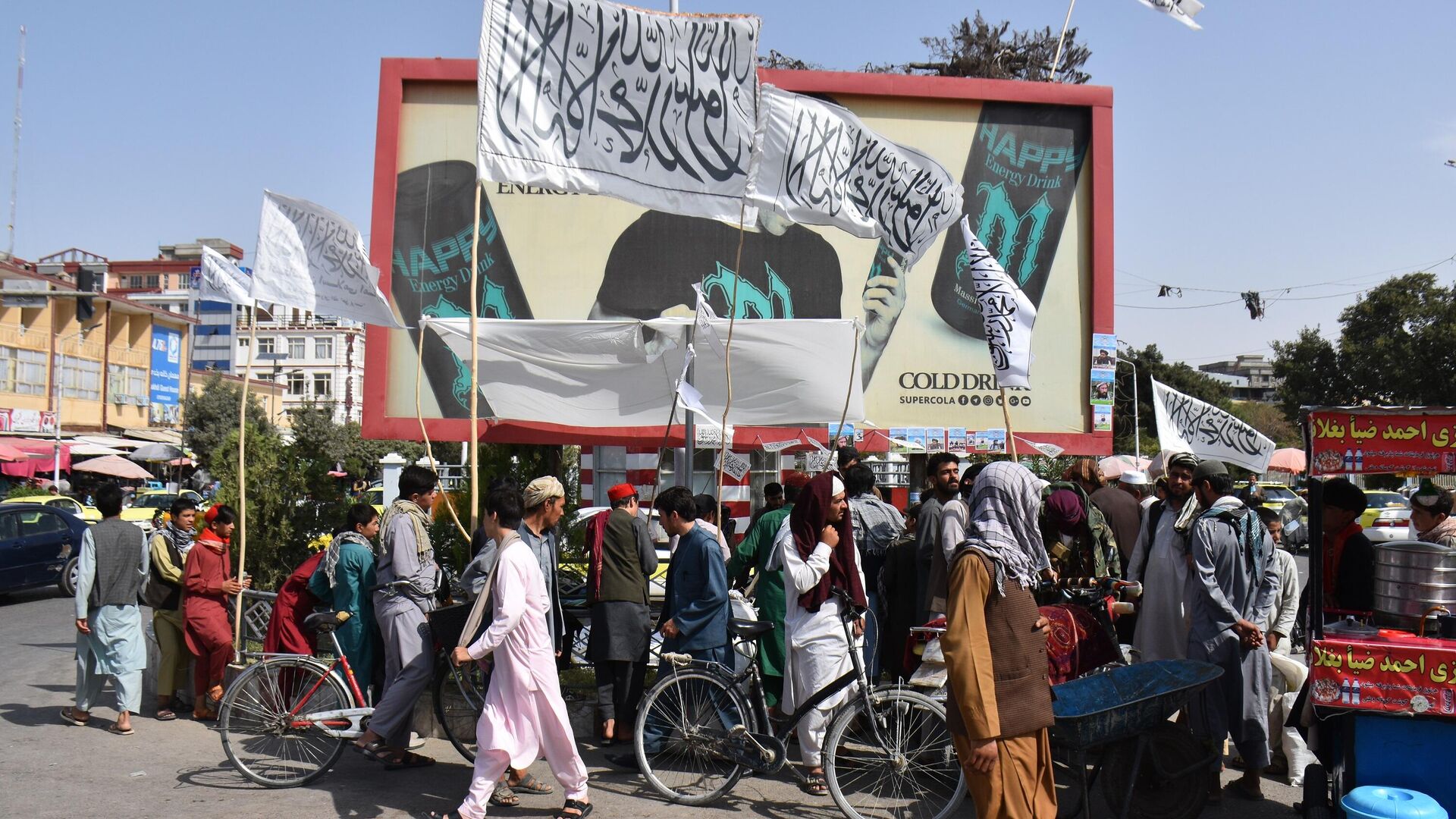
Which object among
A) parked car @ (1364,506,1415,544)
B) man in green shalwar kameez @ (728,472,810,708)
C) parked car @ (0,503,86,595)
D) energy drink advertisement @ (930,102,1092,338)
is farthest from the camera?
parked car @ (1364,506,1415,544)

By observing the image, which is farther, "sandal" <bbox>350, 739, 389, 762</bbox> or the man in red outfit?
the man in red outfit

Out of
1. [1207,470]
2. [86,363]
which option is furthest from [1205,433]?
[86,363]

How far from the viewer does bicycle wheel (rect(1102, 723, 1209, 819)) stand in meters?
5.64

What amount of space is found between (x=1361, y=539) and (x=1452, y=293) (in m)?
39.6

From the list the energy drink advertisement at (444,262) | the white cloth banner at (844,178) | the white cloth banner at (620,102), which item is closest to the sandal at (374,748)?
the white cloth banner at (620,102)

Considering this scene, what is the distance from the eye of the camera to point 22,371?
46.9m

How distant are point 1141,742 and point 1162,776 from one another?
15.5 inches

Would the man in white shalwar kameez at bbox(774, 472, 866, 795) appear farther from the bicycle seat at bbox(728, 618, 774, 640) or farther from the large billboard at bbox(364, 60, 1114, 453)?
the large billboard at bbox(364, 60, 1114, 453)

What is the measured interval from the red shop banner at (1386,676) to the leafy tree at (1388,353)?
36.5 m

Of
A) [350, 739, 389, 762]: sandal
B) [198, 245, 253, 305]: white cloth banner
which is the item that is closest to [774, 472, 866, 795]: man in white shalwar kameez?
[350, 739, 389, 762]: sandal

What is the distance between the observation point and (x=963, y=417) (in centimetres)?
1611

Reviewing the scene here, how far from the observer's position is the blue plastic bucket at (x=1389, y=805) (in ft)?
15.3

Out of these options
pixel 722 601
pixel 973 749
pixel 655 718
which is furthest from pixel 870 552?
pixel 973 749

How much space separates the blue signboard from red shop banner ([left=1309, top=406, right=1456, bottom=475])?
6149 centimetres
